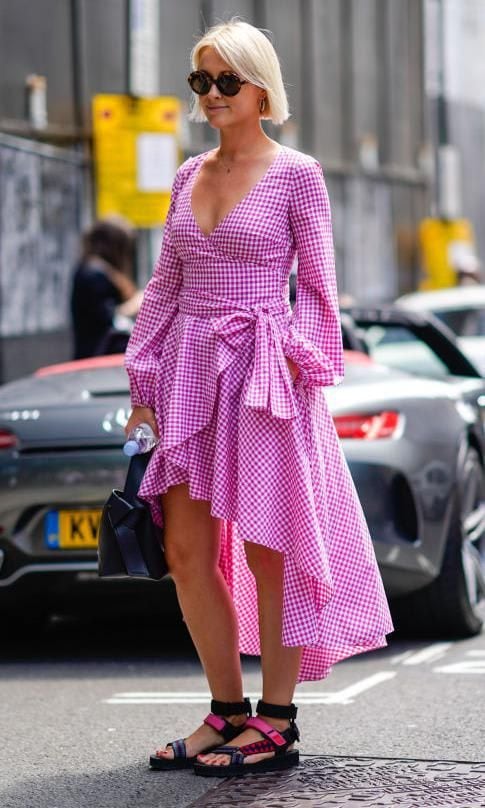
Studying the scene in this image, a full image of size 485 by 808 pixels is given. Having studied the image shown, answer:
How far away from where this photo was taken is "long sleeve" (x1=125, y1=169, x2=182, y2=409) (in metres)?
4.86

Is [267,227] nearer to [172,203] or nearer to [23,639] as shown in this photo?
[172,203]

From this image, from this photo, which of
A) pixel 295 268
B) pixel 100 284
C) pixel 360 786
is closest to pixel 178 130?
pixel 100 284

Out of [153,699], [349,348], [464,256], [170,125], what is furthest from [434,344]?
[464,256]

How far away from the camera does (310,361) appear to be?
4660 mm

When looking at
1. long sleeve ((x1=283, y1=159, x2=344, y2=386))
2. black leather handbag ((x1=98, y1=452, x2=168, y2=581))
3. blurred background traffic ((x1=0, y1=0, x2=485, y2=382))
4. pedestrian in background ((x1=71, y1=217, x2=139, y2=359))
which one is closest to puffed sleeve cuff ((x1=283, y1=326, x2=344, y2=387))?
long sleeve ((x1=283, y1=159, x2=344, y2=386))

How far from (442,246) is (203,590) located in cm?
2217

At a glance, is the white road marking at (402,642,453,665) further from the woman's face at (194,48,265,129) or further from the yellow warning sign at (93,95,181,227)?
the yellow warning sign at (93,95,181,227)

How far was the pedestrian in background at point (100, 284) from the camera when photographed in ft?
33.5

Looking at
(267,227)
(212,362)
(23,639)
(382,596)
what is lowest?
(23,639)

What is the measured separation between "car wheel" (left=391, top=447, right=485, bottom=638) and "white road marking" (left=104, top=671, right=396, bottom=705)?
2.81ft

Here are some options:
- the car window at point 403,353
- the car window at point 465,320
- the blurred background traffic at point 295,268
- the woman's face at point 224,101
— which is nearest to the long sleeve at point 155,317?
the woman's face at point 224,101

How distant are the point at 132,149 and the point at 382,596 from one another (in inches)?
346

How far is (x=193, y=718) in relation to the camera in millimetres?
5539

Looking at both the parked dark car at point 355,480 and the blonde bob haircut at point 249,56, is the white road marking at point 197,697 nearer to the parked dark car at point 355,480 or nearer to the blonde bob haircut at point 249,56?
the parked dark car at point 355,480
